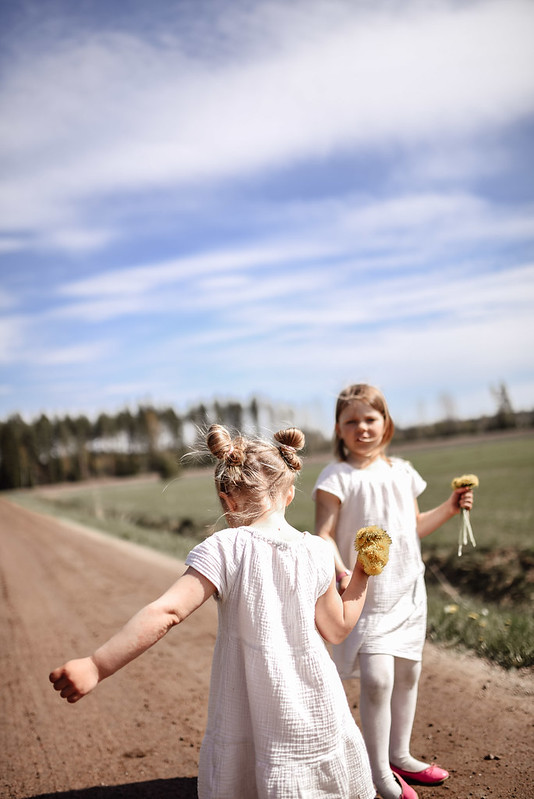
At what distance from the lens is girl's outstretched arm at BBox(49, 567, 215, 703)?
182 centimetres

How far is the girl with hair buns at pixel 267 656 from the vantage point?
211 centimetres

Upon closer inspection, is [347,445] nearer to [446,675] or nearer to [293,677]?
[293,677]

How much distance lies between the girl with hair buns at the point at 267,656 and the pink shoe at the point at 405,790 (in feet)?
2.62

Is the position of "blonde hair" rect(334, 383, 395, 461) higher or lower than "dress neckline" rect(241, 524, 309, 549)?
higher

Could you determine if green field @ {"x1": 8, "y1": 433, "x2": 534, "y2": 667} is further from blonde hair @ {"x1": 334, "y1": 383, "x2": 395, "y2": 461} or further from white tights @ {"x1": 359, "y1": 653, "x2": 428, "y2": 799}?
white tights @ {"x1": 359, "y1": 653, "x2": 428, "y2": 799}

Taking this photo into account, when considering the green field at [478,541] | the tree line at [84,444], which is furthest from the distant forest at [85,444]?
the green field at [478,541]

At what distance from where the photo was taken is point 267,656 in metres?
2.13

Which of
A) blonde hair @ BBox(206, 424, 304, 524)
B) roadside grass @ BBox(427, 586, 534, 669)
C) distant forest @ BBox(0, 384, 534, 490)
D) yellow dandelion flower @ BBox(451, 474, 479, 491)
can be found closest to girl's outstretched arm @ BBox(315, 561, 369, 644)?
blonde hair @ BBox(206, 424, 304, 524)

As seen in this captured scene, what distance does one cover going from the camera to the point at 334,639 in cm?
231

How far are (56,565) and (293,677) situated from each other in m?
11.4

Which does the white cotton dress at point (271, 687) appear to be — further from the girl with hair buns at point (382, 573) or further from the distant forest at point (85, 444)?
the distant forest at point (85, 444)

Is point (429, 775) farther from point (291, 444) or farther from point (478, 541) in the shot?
point (478, 541)

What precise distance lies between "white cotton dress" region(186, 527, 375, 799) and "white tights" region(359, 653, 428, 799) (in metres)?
0.69

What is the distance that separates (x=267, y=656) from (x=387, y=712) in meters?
1.10
